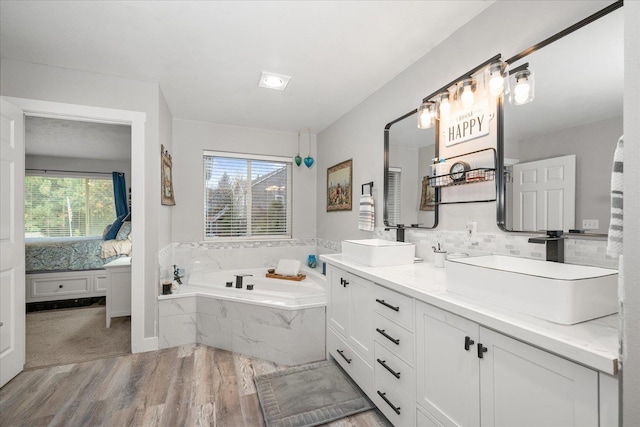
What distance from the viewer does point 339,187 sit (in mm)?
3539

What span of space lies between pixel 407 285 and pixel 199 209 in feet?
10.3

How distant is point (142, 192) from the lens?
2555 millimetres

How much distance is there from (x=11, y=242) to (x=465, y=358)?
118 inches

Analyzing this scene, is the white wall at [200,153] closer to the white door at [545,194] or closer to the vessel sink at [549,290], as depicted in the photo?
the white door at [545,194]

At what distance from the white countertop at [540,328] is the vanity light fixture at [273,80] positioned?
6.58 feet

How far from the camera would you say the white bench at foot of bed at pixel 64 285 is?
371cm

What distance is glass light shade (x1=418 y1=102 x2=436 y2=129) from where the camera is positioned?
6.50ft

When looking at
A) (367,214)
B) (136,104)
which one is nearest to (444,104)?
(367,214)

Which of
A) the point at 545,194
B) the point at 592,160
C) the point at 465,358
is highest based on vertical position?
the point at 592,160

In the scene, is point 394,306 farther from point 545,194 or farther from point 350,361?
point 545,194

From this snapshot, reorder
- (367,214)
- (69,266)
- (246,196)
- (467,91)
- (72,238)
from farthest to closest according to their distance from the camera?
(72,238), (246,196), (69,266), (367,214), (467,91)

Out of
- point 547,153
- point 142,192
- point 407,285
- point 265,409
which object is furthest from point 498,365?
point 142,192

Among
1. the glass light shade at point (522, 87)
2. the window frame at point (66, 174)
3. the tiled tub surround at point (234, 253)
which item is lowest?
the tiled tub surround at point (234, 253)

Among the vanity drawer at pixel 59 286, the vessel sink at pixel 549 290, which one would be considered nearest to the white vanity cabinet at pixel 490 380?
the vessel sink at pixel 549 290
